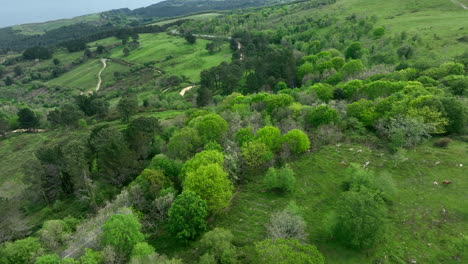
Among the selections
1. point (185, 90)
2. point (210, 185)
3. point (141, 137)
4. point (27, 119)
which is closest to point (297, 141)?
point (210, 185)

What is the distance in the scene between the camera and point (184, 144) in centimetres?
5362

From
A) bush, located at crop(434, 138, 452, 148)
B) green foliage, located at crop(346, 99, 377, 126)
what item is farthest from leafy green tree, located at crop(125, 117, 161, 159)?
bush, located at crop(434, 138, 452, 148)

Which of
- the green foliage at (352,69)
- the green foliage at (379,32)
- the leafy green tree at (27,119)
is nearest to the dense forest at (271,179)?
the green foliage at (352,69)

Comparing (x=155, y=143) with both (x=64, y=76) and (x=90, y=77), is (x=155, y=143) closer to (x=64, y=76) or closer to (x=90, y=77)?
(x=90, y=77)

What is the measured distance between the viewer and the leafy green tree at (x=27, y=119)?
360ft

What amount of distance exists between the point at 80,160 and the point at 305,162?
41349mm

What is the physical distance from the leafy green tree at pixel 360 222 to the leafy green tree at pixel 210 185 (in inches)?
589

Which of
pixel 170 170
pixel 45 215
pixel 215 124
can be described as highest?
pixel 215 124

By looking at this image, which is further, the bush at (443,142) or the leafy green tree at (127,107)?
the leafy green tree at (127,107)

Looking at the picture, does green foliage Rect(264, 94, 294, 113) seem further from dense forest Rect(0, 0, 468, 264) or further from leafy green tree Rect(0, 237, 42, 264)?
leafy green tree Rect(0, 237, 42, 264)

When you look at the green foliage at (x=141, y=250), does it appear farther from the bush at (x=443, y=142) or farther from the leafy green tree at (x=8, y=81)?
the leafy green tree at (x=8, y=81)

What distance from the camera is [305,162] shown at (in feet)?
167

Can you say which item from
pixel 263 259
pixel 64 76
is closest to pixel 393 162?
pixel 263 259

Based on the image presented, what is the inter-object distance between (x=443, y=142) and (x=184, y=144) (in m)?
45.3
